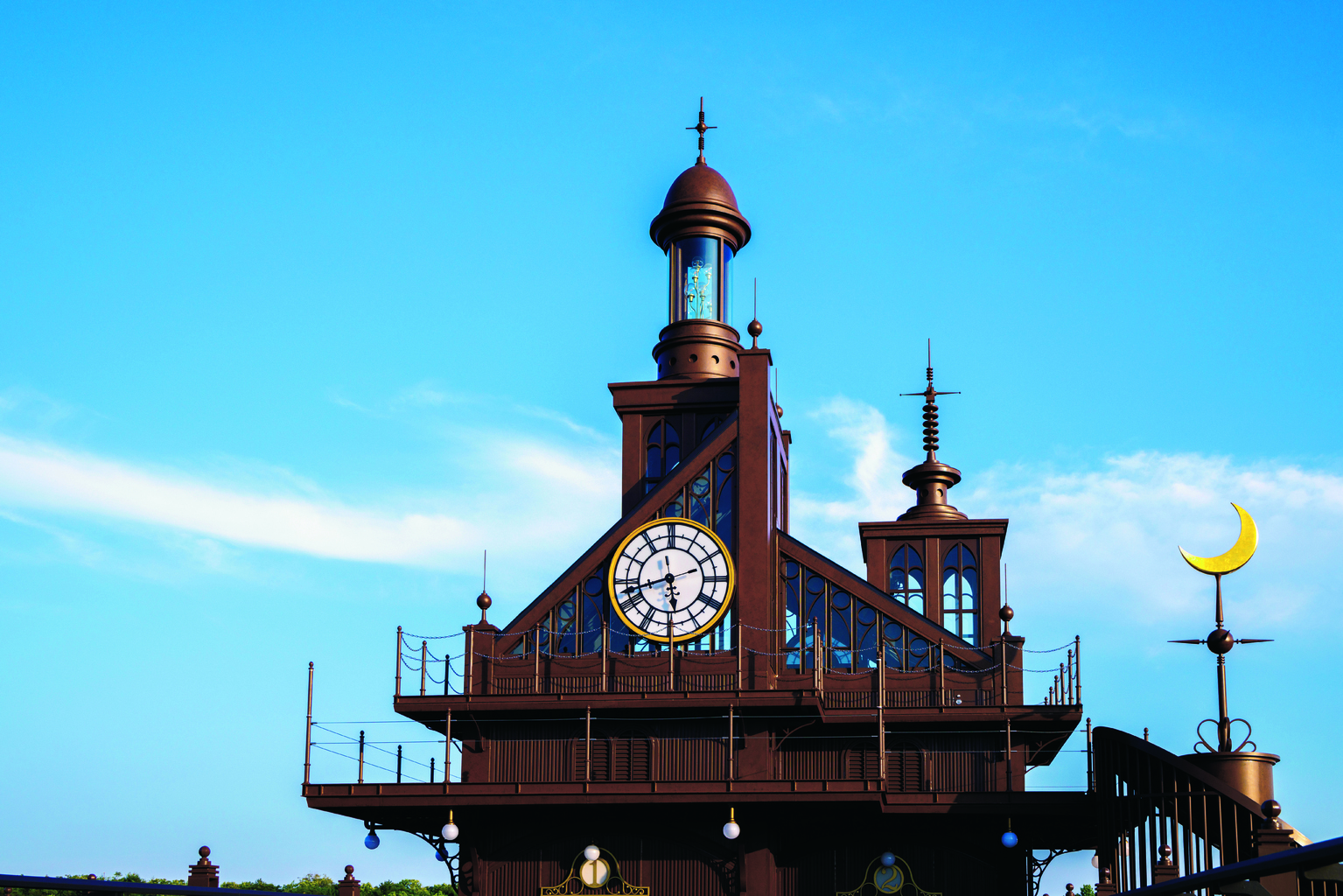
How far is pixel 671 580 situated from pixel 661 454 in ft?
15.8

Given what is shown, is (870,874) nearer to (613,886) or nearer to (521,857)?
(613,886)

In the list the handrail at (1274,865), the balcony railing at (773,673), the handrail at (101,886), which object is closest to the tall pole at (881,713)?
the balcony railing at (773,673)

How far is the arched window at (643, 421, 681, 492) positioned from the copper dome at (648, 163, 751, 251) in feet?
20.2

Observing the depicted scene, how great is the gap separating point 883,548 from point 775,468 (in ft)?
32.4

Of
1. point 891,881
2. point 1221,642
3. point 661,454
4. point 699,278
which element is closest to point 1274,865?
point 1221,642

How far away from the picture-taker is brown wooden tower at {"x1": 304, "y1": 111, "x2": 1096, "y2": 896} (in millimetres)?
32312

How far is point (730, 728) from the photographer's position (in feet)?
105

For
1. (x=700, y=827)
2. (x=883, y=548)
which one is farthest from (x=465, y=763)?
(x=883, y=548)

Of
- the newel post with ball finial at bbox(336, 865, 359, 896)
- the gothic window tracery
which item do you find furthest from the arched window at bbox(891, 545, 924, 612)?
the newel post with ball finial at bbox(336, 865, 359, 896)

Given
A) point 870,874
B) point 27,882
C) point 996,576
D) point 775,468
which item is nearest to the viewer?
point 27,882

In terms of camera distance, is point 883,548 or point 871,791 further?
point 883,548

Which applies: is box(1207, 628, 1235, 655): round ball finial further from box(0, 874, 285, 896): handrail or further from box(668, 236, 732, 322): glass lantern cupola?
box(668, 236, 732, 322): glass lantern cupola

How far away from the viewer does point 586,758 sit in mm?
33125

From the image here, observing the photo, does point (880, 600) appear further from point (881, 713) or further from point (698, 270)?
point (698, 270)
